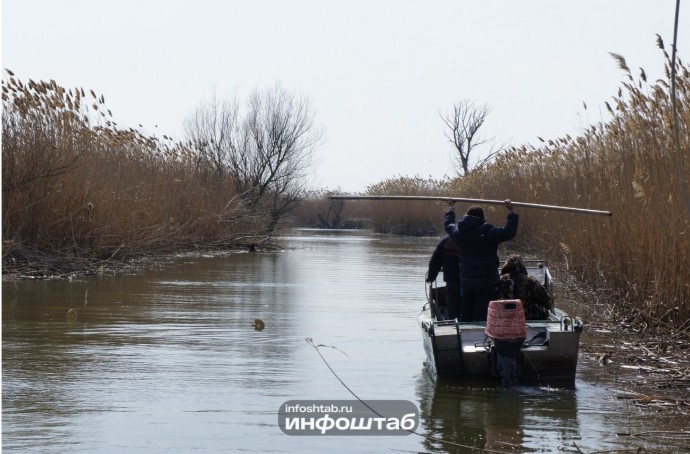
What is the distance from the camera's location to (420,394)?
30.2 feet

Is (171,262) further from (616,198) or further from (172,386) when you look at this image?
(172,386)

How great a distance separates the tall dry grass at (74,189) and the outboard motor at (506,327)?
33.3 ft

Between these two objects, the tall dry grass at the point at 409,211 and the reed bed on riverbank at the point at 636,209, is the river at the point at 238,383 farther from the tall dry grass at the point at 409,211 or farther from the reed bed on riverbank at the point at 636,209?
the tall dry grass at the point at 409,211

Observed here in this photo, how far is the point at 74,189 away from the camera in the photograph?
19.9 m

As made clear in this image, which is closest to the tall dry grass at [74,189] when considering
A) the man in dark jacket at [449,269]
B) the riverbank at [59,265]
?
the riverbank at [59,265]

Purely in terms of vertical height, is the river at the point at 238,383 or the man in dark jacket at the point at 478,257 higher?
the man in dark jacket at the point at 478,257

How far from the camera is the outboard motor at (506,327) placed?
29.1 feet

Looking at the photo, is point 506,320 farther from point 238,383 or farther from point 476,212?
point 238,383

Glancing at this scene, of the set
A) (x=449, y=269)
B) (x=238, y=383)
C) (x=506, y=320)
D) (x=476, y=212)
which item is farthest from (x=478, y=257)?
(x=238, y=383)

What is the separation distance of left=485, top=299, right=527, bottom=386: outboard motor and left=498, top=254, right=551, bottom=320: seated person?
1.80 m

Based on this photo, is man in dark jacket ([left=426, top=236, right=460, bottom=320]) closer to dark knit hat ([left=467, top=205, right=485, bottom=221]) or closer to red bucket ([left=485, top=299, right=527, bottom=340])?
dark knit hat ([left=467, top=205, right=485, bottom=221])

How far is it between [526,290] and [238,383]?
10.5 feet

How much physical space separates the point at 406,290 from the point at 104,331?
24.5 feet

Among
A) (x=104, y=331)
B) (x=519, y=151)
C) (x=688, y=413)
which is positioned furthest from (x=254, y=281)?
(x=688, y=413)
